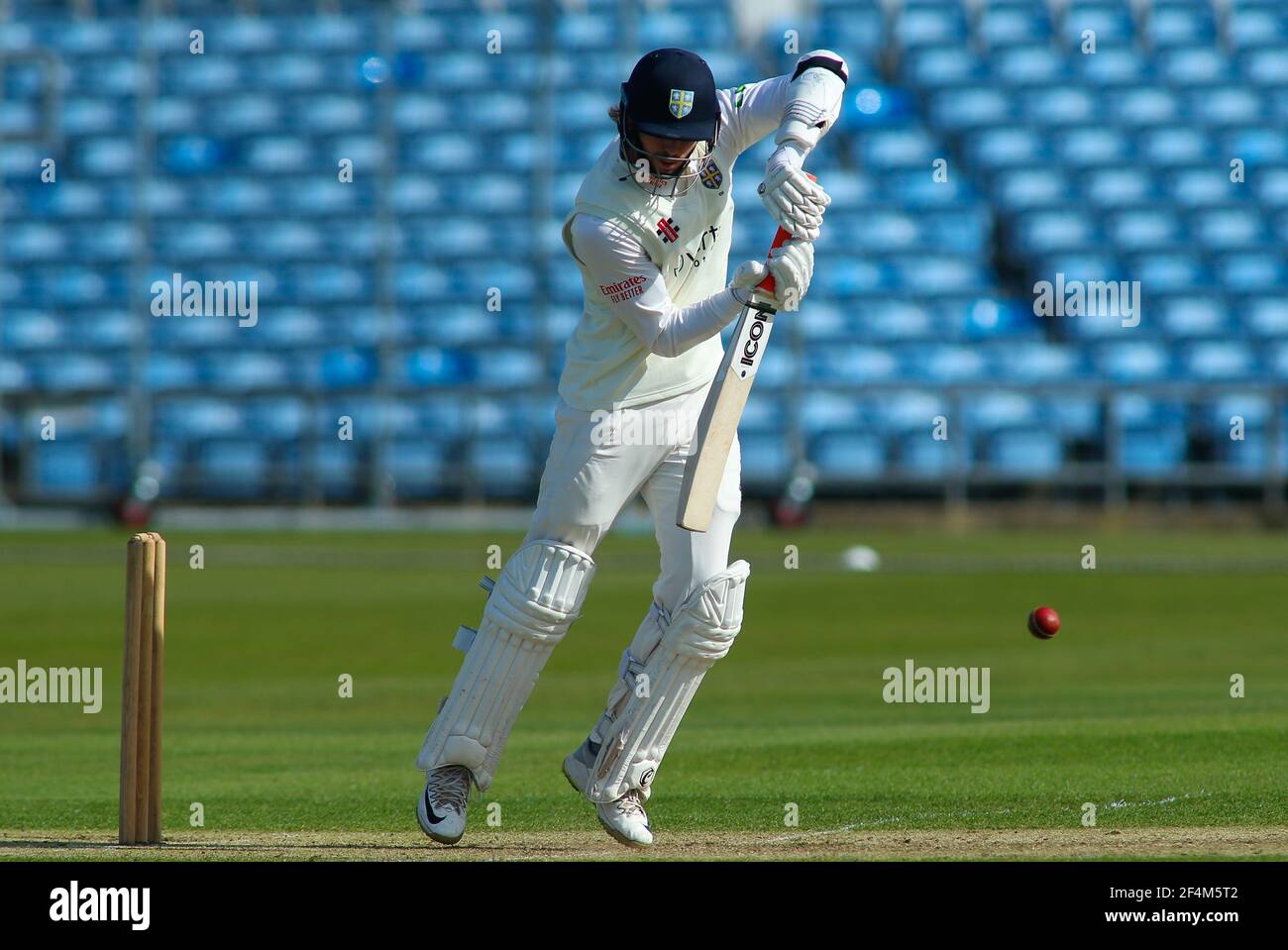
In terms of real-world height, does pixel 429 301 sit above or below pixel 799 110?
above

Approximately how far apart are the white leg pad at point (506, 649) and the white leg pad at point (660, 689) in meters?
0.32

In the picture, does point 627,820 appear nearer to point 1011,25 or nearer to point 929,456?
point 929,456

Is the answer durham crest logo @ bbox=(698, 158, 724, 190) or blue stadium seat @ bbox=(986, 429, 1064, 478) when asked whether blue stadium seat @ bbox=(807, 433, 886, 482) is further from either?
durham crest logo @ bbox=(698, 158, 724, 190)

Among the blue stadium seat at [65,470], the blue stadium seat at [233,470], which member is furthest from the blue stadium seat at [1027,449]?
the blue stadium seat at [65,470]

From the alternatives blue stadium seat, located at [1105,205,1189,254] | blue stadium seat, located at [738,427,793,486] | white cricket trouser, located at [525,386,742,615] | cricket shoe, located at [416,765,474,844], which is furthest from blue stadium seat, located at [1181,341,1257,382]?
cricket shoe, located at [416,765,474,844]

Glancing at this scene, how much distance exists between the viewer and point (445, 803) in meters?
5.98

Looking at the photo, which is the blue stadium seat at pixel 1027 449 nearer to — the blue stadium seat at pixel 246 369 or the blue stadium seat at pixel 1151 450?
the blue stadium seat at pixel 1151 450

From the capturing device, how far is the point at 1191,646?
14000 millimetres

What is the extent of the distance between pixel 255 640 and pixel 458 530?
29.4ft

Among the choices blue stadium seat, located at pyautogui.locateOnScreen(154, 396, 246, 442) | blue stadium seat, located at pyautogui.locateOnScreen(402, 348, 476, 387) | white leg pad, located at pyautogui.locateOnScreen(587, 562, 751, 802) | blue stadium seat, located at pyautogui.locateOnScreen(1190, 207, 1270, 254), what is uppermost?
blue stadium seat, located at pyautogui.locateOnScreen(1190, 207, 1270, 254)

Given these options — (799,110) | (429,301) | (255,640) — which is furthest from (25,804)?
(429,301)

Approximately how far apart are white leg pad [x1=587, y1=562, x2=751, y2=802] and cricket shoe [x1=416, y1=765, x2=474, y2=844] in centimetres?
42
